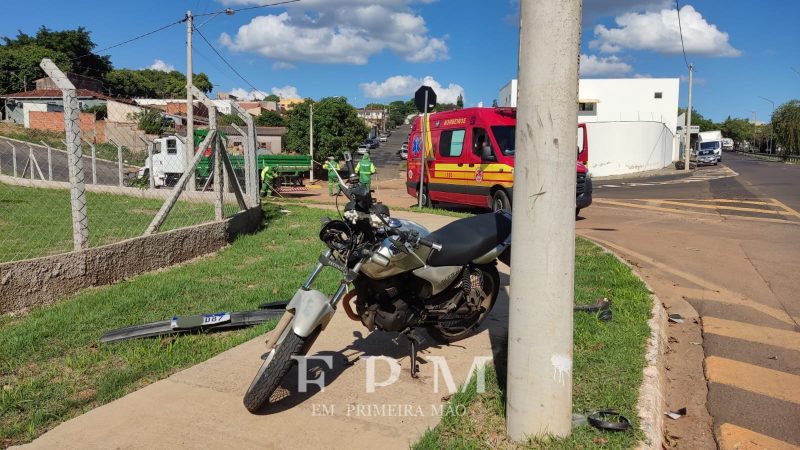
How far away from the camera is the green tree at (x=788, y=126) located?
70.1m

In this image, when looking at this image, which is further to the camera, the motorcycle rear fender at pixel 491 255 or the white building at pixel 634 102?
the white building at pixel 634 102

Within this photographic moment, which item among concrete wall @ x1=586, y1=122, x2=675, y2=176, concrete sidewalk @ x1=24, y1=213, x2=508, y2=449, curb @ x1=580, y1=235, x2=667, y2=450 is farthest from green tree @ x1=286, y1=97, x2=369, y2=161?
Result: concrete sidewalk @ x1=24, y1=213, x2=508, y2=449

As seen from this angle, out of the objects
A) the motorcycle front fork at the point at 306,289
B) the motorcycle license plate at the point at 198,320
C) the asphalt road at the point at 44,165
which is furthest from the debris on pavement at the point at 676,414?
the asphalt road at the point at 44,165

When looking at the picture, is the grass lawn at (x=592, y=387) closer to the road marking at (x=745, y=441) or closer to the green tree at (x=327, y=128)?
the road marking at (x=745, y=441)

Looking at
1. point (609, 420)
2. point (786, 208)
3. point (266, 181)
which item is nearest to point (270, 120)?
point (266, 181)

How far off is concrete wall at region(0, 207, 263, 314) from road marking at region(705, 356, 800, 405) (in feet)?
18.1

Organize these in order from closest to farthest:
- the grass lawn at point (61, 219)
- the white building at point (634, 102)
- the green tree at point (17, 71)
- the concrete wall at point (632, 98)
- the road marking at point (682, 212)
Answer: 1. the grass lawn at point (61, 219)
2. the road marking at point (682, 212)
3. the white building at point (634, 102)
4. the green tree at point (17, 71)
5. the concrete wall at point (632, 98)

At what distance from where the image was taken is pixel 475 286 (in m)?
4.53

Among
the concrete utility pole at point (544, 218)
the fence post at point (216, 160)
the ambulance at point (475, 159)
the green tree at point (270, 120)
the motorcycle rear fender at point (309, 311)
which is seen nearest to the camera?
the concrete utility pole at point (544, 218)

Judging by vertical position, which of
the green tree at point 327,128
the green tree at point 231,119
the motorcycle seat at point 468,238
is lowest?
the motorcycle seat at point 468,238

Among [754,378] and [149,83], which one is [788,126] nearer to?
[149,83]

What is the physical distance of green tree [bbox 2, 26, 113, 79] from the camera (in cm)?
6562

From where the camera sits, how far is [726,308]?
603 cm

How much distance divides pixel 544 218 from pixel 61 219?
9495 millimetres
